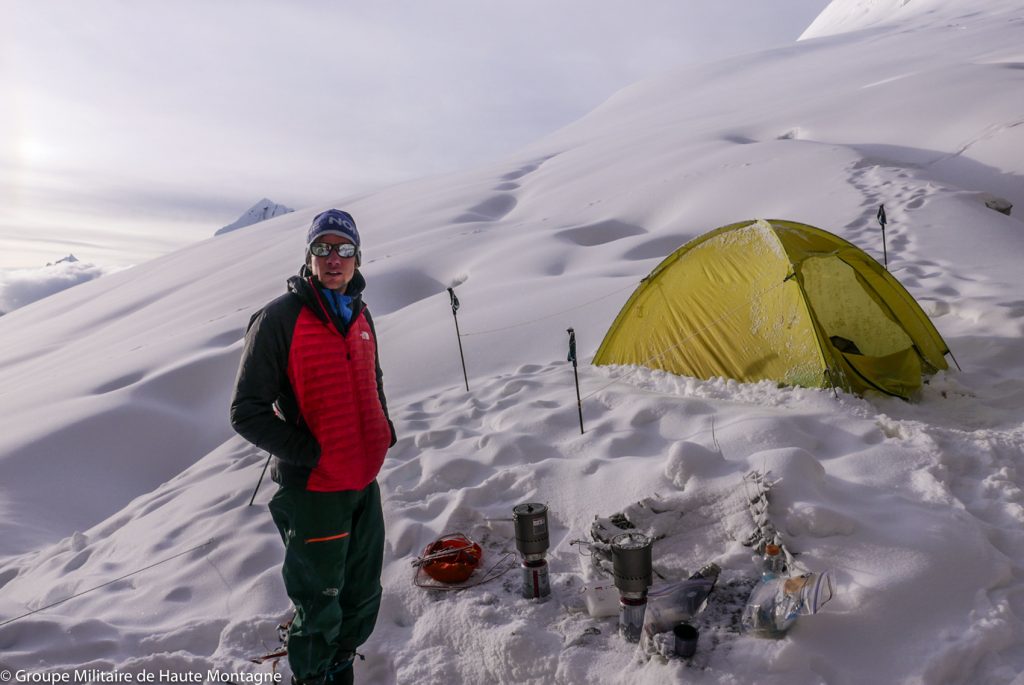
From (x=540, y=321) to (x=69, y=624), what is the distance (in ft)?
19.3

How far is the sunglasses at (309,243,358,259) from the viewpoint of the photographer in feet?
8.79

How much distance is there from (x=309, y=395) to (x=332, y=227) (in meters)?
0.73

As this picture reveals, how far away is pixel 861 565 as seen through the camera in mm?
2986

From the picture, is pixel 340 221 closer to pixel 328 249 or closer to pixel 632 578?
pixel 328 249

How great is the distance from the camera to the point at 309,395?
2602 mm

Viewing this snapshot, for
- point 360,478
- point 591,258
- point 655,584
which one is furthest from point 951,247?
point 360,478

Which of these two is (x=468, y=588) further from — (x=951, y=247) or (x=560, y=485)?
(x=951, y=247)

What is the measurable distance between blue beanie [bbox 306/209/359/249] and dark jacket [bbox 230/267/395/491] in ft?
0.58

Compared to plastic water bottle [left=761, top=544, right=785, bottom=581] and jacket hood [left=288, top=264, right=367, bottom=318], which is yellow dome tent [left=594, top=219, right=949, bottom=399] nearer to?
plastic water bottle [left=761, top=544, right=785, bottom=581]

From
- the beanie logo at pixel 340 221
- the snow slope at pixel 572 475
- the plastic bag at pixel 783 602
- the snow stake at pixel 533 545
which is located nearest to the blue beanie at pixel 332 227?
the beanie logo at pixel 340 221

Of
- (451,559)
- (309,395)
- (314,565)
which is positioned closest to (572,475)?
(451,559)

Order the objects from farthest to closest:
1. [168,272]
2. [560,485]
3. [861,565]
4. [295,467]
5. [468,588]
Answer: [168,272], [560,485], [468,588], [861,565], [295,467]

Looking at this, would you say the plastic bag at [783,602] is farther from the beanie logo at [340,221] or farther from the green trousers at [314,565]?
the beanie logo at [340,221]

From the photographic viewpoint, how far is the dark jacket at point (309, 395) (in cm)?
250
